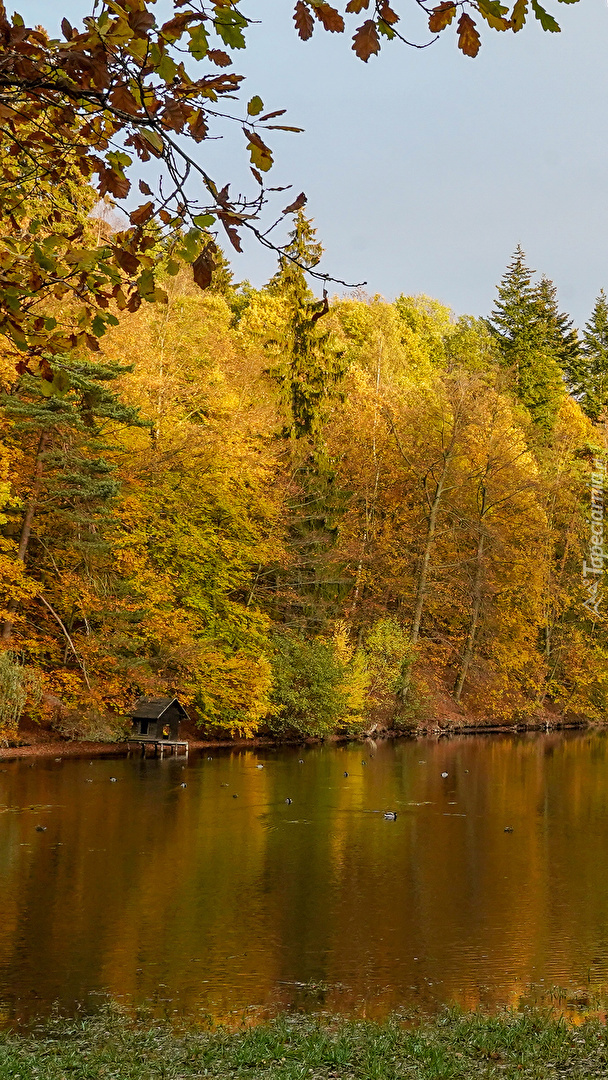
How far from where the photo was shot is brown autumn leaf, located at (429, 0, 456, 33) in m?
3.84

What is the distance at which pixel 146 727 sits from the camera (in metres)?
27.9

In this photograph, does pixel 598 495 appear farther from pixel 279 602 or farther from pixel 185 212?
pixel 185 212

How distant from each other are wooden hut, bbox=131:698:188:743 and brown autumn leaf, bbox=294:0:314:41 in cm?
2482

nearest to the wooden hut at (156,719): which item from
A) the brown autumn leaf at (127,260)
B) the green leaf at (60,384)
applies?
the green leaf at (60,384)

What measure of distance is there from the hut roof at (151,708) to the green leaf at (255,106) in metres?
24.8

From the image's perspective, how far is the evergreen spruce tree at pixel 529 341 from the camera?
199 ft

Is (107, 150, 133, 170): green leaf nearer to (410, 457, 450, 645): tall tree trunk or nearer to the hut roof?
the hut roof

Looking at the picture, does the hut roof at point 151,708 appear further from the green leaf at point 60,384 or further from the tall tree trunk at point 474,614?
the green leaf at point 60,384

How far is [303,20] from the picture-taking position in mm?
3688

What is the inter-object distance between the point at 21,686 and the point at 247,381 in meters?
17.8

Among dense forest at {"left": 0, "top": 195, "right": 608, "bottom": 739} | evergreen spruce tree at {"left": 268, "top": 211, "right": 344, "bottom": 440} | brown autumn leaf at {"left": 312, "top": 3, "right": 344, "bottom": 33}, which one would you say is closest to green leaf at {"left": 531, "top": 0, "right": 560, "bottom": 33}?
brown autumn leaf at {"left": 312, "top": 3, "right": 344, "bottom": 33}

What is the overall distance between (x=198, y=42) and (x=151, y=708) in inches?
982

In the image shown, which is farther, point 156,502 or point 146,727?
point 156,502

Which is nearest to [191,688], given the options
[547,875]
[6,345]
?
[6,345]
